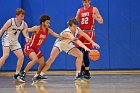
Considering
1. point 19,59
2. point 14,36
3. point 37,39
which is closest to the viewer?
point 37,39

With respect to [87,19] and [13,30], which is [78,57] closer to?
[87,19]

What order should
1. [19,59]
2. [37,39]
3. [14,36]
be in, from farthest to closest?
[14,36]
[19,59]
[37,39]

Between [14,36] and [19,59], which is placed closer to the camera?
[19,59]

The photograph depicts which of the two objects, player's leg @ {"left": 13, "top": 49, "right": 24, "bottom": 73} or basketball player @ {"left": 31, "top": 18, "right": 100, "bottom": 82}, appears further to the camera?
player's leg @ {"left": 13, "top": 49, "right": 24, "bottom": 73}

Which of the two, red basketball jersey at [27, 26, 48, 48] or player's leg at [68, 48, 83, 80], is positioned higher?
red basketball jersey at [27, 26, 48, 48]

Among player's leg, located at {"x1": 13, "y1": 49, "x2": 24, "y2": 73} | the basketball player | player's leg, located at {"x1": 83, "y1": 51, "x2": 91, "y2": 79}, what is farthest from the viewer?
player's leg, located at {"x1": 83, "y1": 51, "x2": 91, "y2": 79}

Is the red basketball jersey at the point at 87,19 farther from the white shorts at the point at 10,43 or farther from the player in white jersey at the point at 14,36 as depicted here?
the white shorts at the point at 10,43

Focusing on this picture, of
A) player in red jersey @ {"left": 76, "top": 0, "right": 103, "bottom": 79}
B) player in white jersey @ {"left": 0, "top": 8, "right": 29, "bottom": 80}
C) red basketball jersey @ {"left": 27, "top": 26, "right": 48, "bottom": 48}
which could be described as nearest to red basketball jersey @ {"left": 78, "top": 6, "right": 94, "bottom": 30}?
player in red jersey @ {"left": 76, "top": 0, "right": 103, "bottom": 79}

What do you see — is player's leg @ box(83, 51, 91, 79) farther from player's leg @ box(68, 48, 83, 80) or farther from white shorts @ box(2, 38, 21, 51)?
white shorts @ box(2, 38, 21, 51)

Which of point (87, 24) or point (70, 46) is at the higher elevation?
point (87, 24)

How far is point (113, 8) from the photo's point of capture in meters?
10.5

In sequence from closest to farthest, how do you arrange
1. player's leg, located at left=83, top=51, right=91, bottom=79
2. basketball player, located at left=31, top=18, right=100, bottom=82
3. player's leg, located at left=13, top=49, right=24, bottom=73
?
1. basketball player, located at left=31, top=18, right=100, bottom=82
2. player's leg, located at left=13, top=49, right=24, bottom=73
3. player's leg, located at left=83, top=51, right=91, bottom=79

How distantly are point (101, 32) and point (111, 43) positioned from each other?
0.41m

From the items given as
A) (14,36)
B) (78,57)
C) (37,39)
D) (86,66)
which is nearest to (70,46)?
(78,57)
